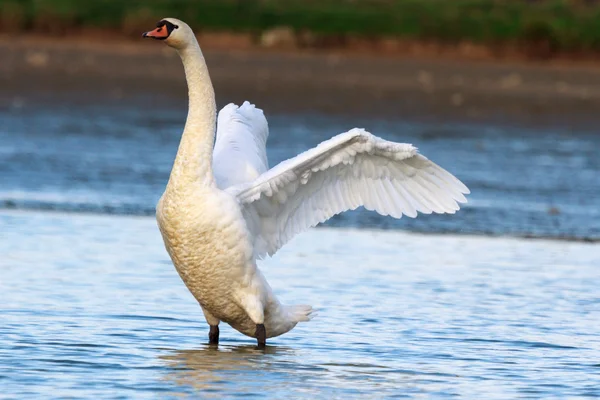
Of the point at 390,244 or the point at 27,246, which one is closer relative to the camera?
the point at 27,246

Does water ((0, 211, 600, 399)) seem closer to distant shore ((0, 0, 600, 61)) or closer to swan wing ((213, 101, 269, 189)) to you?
swan wing ((213, 101, 269, 189))

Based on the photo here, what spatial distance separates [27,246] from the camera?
1175cm

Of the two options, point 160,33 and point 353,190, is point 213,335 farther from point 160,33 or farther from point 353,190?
point 160,33

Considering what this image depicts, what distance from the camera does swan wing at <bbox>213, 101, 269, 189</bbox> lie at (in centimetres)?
883

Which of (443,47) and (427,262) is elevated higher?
(443,47)

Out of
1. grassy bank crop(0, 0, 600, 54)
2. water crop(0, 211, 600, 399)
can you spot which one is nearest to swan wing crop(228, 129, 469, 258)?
water crop(0, 211, 600, 399)

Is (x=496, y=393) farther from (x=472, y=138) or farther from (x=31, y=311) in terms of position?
(x=472, y=138)

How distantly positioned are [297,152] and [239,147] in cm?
768

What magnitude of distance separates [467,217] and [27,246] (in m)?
4.59

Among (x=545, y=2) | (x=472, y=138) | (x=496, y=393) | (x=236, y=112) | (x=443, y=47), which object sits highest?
(x=545, y=2)

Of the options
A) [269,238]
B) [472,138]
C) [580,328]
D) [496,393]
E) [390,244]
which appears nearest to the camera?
[496,393]

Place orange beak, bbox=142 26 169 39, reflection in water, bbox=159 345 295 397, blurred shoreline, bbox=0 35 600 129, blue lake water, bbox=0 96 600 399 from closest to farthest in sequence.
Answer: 1. reflection in water, bbox=159 345 295 397
2. blue lake water, bbox=0 96 600 399
3. orange beak, bbox=142 26 169 39
4. blurred shoreline, bbox=0 35 600 129

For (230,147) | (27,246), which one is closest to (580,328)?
(230,147)

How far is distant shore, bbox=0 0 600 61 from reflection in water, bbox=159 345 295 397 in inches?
679
